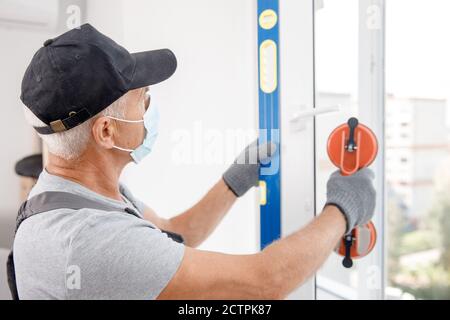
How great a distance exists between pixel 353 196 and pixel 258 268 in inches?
10.9

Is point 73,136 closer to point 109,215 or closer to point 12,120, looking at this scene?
point 109,215

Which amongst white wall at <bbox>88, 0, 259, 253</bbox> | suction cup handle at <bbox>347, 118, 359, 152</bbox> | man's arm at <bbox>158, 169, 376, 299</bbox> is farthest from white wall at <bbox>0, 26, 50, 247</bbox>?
suction cup handle at <bbox>347, 118, 359, 152</bbox>

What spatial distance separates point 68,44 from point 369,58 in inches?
29.2

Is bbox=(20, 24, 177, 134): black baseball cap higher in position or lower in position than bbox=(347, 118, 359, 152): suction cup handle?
higher

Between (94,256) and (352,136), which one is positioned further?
(352,136)

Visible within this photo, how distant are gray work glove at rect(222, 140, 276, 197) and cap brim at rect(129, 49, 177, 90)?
11.8 inches

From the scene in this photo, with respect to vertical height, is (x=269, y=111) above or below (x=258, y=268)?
above

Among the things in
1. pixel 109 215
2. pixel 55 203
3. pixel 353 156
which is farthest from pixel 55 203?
pixel 353 156

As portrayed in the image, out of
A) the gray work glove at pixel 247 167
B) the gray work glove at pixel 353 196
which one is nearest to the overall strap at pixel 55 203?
the gray work glove at pixel 247 167

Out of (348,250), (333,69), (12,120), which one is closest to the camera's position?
(348,250)

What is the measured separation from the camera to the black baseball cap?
29.5 inches

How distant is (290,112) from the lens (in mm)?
1003

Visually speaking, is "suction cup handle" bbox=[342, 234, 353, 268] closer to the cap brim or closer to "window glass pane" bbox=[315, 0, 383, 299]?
"window glass pane" bbox=[315, 0, 383, 299]

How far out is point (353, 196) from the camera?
2.80 feet
